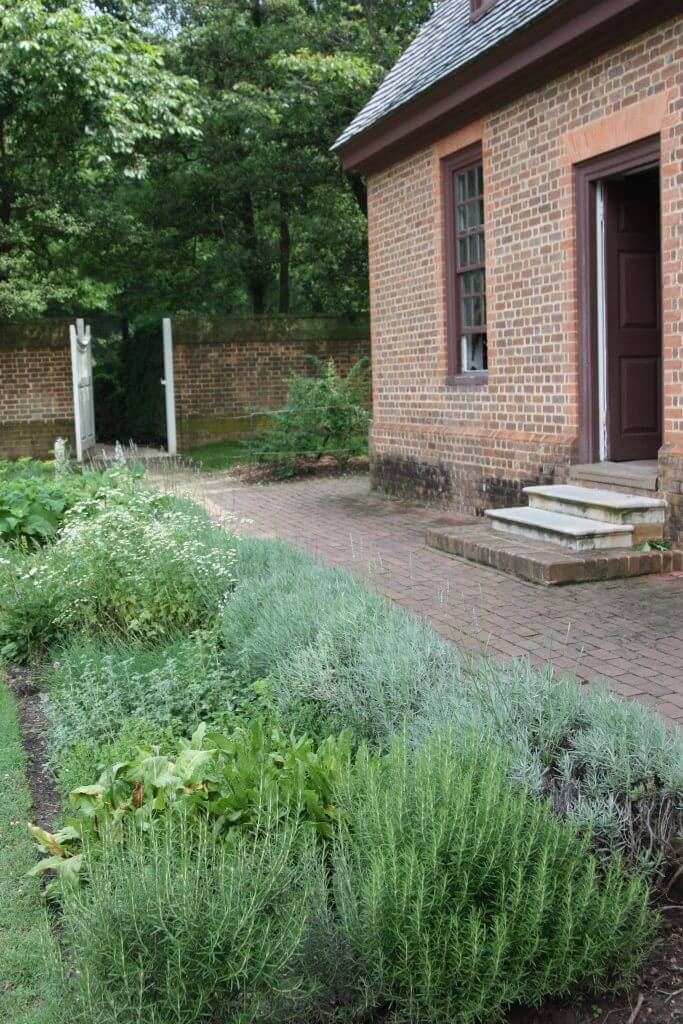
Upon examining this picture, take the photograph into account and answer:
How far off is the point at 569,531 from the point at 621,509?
44 centimetres

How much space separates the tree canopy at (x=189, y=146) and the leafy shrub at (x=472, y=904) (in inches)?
505

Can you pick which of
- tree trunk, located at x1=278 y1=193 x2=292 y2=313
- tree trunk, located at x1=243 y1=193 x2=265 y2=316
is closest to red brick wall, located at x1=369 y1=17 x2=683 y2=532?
tree trunk, located at x1=278 y1=193 x2=292 y2=313

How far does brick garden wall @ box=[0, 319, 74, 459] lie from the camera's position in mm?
18078

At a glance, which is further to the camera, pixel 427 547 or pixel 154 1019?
pixel 427 547

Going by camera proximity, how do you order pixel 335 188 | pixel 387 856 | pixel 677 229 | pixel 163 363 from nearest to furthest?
pixel 387 856 → pixel 677 229 → pixel 163 363 → pixel 335 188

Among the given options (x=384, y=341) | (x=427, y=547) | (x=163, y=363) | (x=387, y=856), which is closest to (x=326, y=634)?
(x=387, y=856)

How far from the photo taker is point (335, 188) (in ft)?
70.1

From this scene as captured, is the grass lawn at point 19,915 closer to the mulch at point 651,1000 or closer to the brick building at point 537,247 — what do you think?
the mulch at point 651,1000

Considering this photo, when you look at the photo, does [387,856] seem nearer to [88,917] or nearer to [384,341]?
[88,917]

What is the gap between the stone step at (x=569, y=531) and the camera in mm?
7340

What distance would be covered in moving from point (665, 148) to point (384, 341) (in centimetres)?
538

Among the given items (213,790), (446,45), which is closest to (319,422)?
(446,45)

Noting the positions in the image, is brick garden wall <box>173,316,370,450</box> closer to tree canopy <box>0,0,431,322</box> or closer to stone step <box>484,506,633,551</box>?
tree canopy <box>0,0,431,322</box>

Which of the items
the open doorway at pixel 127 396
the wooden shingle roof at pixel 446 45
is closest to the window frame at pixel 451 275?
the wooden shingle roof at pixel 446 45
